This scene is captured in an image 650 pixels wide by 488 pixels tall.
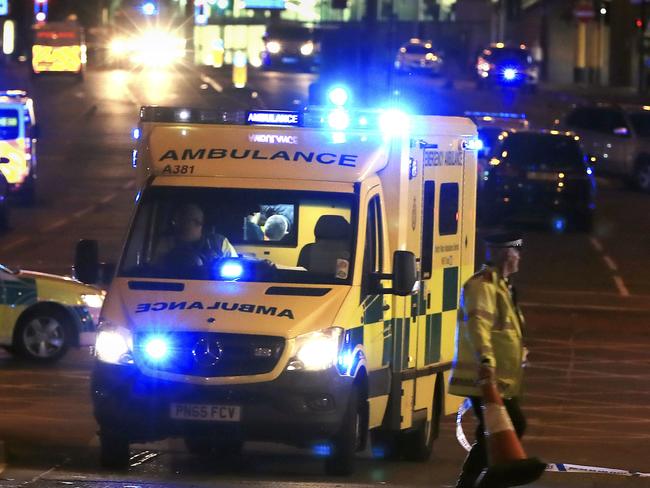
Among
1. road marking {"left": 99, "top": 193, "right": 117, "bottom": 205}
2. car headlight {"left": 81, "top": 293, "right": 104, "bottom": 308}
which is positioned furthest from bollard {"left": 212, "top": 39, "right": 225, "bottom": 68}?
car headlight {"left": 81, "top": 293, "right": 104, "bottom": 308}

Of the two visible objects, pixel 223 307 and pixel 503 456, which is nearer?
pixel 503 456

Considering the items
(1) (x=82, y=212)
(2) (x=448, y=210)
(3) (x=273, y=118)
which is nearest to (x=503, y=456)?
(3) (x=273, y=118)

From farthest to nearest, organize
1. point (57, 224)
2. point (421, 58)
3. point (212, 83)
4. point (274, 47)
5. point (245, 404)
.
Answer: point (274, 47) → point (421, 58) → point (212, 83) → point (57, 224) → point (245, 404)

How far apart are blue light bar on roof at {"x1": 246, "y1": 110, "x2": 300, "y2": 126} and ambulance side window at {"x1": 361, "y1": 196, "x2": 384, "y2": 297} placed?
0.87 m

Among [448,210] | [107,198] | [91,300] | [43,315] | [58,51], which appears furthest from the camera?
[58,51]

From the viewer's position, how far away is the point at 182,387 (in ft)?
30.1

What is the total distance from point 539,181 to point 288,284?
18.1 metres

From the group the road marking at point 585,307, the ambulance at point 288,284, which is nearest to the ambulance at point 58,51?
the road marking at point 585,307

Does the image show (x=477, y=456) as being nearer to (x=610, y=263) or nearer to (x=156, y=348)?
(x=156, y=348)

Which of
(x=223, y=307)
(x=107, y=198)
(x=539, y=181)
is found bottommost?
(x=107, y=198)

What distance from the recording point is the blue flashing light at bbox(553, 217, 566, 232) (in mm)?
28016

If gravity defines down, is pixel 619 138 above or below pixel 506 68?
below

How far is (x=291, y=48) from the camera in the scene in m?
68.6

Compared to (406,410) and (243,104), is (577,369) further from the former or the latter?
(243,104)
